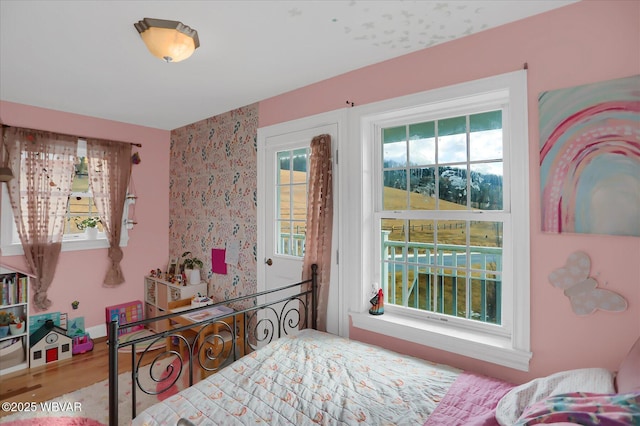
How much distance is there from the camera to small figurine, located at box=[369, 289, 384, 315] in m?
2.36

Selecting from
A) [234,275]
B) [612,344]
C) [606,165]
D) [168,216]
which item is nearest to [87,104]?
[168,216]

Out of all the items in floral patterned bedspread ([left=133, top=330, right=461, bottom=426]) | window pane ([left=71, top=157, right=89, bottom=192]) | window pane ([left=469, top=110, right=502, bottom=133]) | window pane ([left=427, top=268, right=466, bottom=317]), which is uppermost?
window pane ([left=469, top=110, right=502, bottom=133])

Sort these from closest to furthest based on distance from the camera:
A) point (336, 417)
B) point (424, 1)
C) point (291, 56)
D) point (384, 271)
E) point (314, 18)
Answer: point (336, 417)
point (424, 1)
point (314, 18)
point (291, 56)
point (384, 271)

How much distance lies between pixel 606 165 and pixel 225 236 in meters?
3.11

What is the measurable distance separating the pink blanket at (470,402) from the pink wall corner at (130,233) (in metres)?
3.84

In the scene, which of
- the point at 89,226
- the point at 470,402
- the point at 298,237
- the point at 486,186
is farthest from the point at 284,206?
the point at 89,226

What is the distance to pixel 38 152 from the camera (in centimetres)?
334

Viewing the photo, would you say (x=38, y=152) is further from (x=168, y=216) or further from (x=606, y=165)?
(x=606, y=165)

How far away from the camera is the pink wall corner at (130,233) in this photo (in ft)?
11.2

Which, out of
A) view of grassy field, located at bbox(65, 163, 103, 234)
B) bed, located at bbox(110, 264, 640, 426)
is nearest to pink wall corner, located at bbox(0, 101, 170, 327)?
view of grassy field, located at bbox(65, 163, 103, 234)

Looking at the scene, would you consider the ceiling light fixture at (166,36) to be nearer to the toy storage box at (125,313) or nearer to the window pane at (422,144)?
the window pane at (422,144)

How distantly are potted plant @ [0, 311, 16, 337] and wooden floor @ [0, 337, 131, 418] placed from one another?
38 cm

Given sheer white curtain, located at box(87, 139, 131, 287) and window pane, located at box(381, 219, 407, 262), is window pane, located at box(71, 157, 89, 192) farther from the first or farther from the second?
window pane, located at box(381, 219, 407, 262)

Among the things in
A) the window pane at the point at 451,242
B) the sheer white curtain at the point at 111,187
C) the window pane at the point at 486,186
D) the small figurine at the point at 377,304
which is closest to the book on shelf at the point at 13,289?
the sheer white curtain at the point at 111,187
